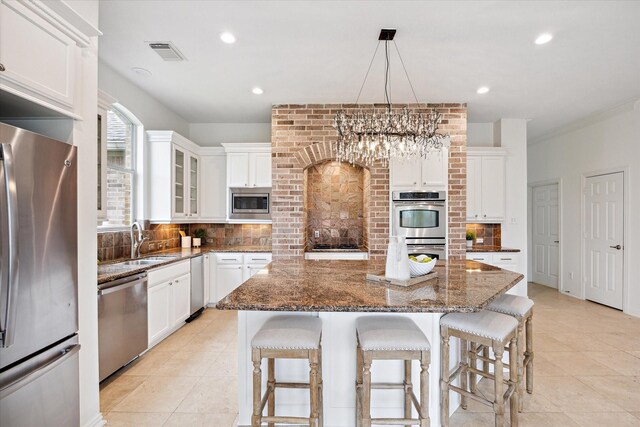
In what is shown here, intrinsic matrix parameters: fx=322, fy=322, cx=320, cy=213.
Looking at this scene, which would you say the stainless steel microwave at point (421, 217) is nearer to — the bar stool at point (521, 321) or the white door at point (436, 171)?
the white door at point (436, 171)

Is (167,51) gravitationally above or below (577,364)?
above

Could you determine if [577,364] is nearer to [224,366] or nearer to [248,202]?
[224,366]

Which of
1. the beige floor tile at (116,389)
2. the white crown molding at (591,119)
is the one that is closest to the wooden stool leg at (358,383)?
the beige floor tile at (116,389)

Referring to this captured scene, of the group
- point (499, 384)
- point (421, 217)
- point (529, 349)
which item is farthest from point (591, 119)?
point (499, 384)

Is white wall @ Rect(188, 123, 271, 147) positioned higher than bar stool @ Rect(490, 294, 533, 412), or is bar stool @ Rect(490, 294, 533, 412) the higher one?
white wall @ Rect(188, 123, 271, 147)

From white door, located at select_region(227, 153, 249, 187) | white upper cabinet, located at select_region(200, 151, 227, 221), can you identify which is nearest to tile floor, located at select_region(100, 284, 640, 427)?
white upper cabinet, located at select_region(200, 151, 227, 221)

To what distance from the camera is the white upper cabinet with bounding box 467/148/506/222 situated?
191 inches

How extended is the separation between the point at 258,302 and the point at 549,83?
13.3 feet

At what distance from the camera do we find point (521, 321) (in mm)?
2176

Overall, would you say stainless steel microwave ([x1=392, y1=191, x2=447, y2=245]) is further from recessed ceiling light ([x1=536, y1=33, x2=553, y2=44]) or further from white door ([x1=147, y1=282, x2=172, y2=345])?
white door ([x1=147, y1=282, x2=172, y2=345])

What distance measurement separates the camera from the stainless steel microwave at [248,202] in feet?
15.7

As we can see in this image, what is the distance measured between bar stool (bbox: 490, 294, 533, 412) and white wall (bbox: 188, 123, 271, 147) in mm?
4046

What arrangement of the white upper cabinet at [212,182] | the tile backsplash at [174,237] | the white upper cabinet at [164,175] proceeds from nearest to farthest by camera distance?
the tile backsplash at [174,237] → the white upper cabinet at [164,175] → the white upper cabinet at [212,182]

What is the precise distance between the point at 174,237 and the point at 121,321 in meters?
2.28
